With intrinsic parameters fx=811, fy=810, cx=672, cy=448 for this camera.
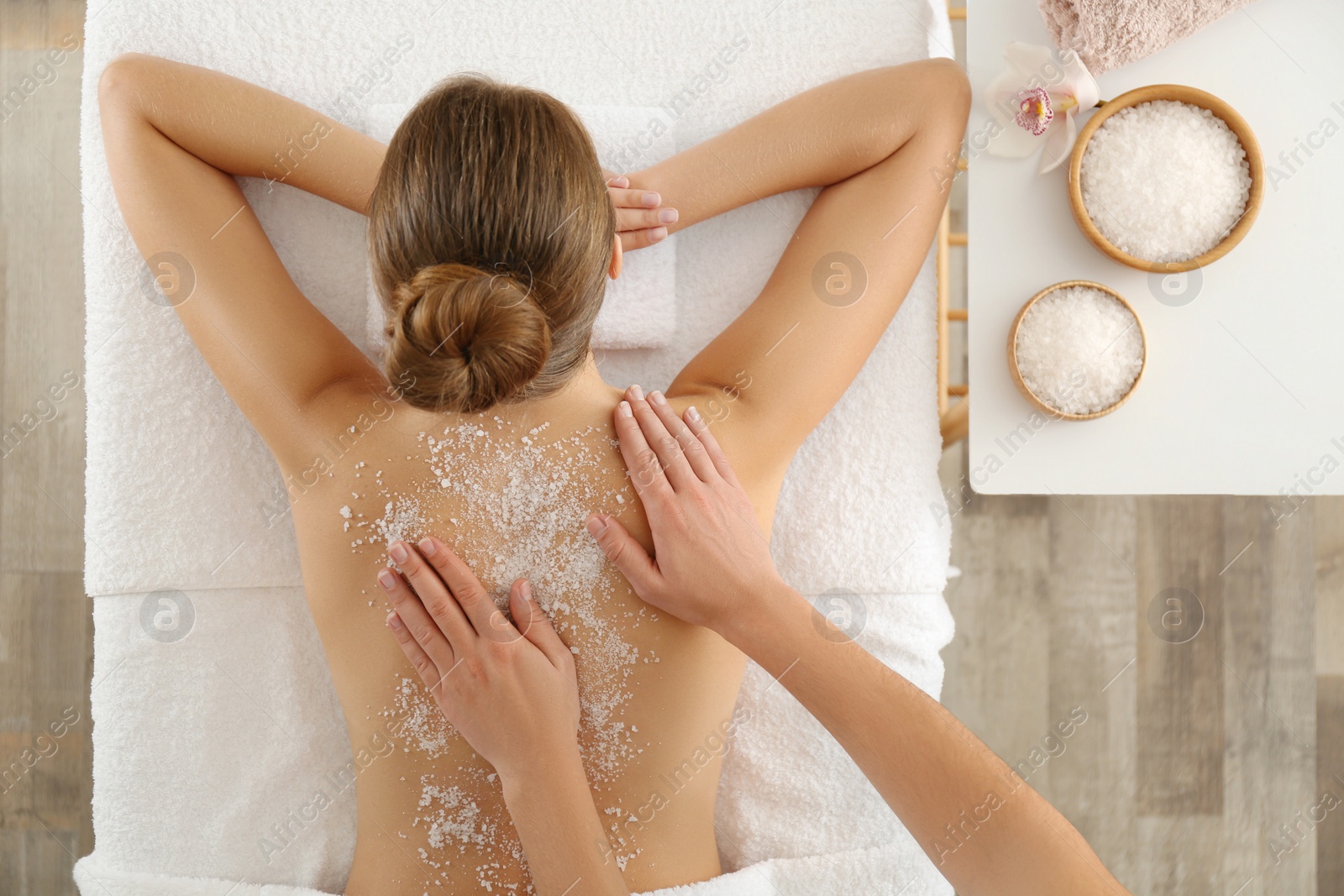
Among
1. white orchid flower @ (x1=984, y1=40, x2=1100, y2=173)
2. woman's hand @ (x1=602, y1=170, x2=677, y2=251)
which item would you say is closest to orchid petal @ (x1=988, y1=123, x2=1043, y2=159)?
white orchid flower @ (x1=984, y1=40, x2=1100, y2=173)

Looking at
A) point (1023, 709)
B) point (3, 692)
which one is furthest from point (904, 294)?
point (3, 692)

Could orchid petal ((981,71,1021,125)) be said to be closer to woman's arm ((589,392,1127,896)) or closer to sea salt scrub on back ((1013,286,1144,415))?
sea salt scrub on back ((1013,286,1144,415))

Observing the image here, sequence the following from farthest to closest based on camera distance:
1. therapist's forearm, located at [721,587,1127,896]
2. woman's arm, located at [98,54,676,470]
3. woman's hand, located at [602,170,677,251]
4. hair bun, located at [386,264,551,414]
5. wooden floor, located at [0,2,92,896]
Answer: wooden floor, located at [0,2,92,896]
woman's hand, located at [602,170,677,251]
woman's arm, located at [98,54,676,470]
therapist's forearm, located at [721,587,1127,896]
hair bun, located at [386,264,551,414]

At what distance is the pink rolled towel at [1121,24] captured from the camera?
3.04ft

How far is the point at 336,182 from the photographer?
0.99 m

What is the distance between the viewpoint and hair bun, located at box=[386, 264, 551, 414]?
0.59 meters

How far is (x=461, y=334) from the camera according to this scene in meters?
0.60

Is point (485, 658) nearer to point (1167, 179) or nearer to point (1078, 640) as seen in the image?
point (1167, 179)

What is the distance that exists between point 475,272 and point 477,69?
597mm

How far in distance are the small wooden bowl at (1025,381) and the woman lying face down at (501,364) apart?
0.46 ft

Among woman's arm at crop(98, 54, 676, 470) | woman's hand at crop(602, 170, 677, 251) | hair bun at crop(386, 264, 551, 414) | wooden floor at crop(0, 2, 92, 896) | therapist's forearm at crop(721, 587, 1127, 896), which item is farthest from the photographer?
wooden floor at crop(0, 2, 92, 896)

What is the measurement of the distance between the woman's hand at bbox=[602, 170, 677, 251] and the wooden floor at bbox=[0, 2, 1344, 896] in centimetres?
75

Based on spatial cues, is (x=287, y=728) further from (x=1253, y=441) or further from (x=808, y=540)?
(x=1253, y=441)

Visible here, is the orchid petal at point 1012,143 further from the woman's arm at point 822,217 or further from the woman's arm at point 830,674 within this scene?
the woman's arm at point 830,674
